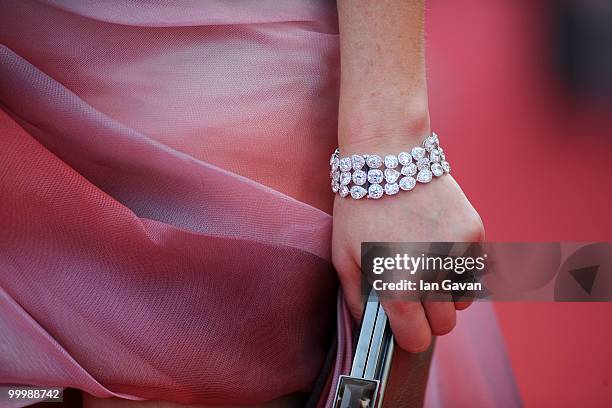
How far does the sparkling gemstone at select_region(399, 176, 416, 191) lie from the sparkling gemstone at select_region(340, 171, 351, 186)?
0.16 ft

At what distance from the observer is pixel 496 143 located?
1.47m

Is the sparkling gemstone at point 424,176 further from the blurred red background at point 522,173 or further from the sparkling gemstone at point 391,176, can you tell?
the blurred red background at point 522,173

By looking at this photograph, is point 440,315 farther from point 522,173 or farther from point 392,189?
point 522,173

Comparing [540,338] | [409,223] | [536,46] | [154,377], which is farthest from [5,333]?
[536,46]

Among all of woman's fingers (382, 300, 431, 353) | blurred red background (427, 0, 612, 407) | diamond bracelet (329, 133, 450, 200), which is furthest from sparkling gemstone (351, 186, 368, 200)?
blurred red background (427, 0, 612, 407)

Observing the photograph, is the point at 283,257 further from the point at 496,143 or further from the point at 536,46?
the point at 536,46

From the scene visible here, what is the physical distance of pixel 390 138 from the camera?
0.67m

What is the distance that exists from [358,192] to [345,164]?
3 cm

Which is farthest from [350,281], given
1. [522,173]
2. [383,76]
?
[522,173]

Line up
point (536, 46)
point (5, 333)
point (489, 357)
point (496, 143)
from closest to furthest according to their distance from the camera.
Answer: point (5, 333)
point (489, 357)
point (496, 143)
point (536, 46)

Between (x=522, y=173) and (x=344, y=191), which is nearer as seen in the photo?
(x=344, y=191)

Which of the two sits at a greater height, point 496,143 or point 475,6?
point 475,6

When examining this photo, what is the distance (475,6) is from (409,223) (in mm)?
987

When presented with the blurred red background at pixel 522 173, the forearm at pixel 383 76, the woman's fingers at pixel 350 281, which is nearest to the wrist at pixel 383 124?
the forearm at pixel 383 76
